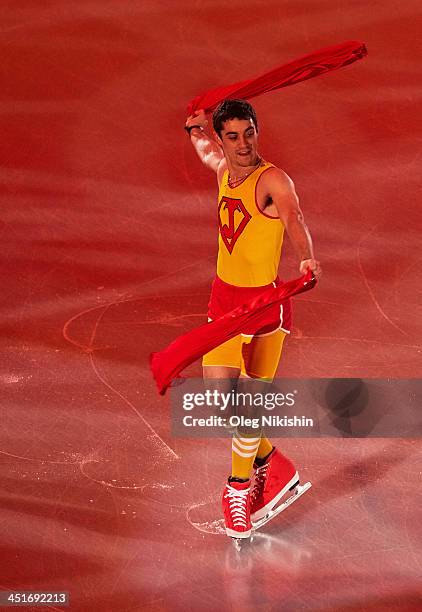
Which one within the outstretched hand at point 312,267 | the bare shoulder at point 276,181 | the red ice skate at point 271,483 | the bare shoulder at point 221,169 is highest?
the bare shoulder at point 221,169

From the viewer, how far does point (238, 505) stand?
559cm

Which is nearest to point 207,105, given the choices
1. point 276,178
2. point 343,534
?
point 276,178

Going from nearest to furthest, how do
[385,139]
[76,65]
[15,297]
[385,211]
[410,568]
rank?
1. [410,568]
2. [15,297]
3. [385,211]
4. [385,139]
5. [76,65]

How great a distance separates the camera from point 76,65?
9586mm

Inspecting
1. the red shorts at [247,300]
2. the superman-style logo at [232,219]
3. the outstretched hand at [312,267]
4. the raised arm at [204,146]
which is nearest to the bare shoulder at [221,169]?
the raised arm at [204,146]

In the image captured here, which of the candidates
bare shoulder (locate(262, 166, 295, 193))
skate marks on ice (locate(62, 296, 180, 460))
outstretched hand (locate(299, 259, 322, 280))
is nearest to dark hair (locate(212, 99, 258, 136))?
bare shoulder (locate(262, 166, 295, 193))

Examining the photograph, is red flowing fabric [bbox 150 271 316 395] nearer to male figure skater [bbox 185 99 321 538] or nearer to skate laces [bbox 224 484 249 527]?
male figure skater [bbox 185 99 321 538]

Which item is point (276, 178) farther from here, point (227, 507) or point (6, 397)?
point (6, 397)

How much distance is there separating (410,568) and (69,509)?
1.69 meters

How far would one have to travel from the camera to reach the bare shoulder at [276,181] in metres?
5.27

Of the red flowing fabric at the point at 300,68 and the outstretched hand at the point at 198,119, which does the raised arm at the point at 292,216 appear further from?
the outstretched hand at the point at 198,119

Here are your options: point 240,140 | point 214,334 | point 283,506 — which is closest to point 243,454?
point 283,506

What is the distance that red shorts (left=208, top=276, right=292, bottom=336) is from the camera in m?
5.48

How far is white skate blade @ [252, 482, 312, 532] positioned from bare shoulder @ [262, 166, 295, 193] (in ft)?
5.15
